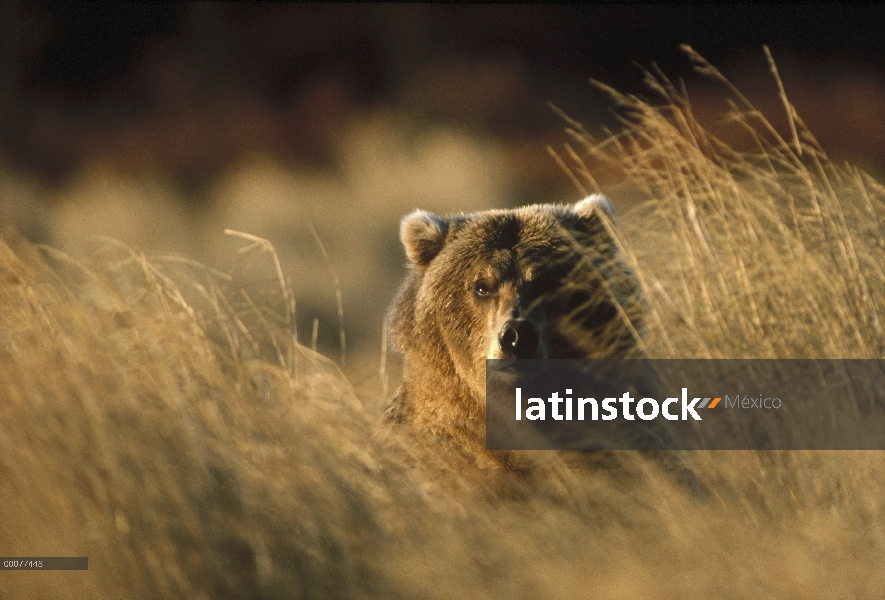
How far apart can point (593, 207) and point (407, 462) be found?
4.53ft

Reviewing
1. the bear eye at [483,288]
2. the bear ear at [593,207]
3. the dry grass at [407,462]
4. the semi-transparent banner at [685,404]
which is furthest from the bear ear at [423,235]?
the dry grass at [407,462]

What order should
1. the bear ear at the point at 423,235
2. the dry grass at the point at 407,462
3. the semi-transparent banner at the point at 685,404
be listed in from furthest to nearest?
the bear ear at the point at 423,235 < the semi-transparent banner at the point at 685,404 < the dry grass at the point at 407,462

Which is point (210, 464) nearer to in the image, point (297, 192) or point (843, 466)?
point (843, 466)

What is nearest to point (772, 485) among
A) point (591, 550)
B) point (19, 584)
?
point (591, 550)

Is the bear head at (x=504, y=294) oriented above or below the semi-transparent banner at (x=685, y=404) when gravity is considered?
above

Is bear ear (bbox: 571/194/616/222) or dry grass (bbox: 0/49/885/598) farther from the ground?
bear ear (bbox: 571/194/616/222)

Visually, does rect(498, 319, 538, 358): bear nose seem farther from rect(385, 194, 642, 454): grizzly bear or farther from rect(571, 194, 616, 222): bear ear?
rect(571, 194, 616, 222): bear ear

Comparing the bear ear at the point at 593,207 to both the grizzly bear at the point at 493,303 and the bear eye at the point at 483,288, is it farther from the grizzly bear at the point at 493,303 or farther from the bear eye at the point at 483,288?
the bear eye at the point at 483,288

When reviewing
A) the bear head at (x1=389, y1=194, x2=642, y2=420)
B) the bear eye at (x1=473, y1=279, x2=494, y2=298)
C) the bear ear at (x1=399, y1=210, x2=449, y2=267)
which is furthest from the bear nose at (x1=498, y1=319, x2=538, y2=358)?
the bear ear at (x1=399, y1=210, x2=449, y2=267)

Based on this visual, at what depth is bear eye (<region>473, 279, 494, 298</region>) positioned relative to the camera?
13.6 ft

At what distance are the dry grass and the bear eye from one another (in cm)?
68

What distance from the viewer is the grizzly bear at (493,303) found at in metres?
3.91

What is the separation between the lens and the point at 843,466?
125 inches

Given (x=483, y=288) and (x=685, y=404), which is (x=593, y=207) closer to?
(x=483, y=288)
